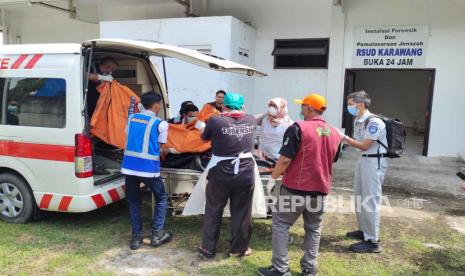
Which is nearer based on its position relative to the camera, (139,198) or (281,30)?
(139,198)

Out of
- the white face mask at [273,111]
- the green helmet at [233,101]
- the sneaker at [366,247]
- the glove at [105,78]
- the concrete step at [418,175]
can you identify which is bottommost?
the sneaker at [366,247]

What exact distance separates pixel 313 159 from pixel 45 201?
2.86 m

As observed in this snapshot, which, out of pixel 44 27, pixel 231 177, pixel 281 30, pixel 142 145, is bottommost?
pixel 231 177

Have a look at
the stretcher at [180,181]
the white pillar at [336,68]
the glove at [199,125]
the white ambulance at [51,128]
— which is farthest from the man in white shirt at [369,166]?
the white pillar at [336,68]

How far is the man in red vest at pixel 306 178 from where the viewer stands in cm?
333

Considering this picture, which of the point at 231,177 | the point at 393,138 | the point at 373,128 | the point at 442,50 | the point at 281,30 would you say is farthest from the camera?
the point at 281,30

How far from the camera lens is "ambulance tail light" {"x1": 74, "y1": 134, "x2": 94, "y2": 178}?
403cm

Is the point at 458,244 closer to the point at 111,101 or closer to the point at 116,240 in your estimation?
the point at 116,240

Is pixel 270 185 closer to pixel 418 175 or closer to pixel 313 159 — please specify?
pixel 313 159

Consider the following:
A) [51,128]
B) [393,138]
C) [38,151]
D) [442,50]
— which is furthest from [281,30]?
[38,151]

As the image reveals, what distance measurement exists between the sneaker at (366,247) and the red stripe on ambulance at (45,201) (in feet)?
10.4

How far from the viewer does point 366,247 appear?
13.5ft

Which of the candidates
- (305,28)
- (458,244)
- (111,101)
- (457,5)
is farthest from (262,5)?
(458,244)

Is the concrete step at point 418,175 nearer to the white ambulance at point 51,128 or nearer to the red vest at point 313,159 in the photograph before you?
the red vest at point 313,159
